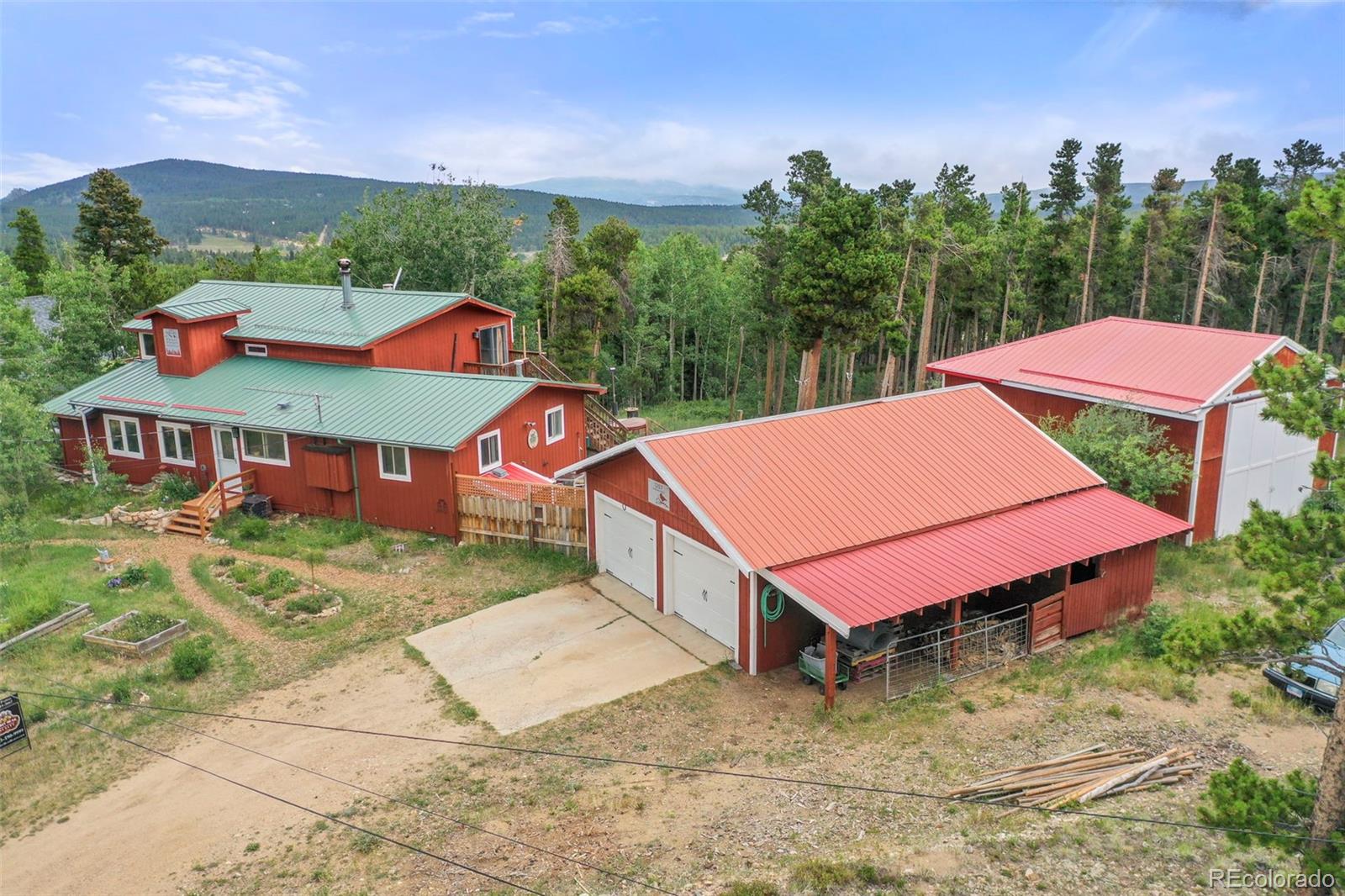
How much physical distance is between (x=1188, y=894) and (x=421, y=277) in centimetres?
4392

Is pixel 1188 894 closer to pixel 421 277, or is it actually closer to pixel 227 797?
pixel 227 797

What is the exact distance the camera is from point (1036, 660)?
17.2 m

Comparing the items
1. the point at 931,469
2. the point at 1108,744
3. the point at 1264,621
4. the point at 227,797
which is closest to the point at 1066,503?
the point at 931,469

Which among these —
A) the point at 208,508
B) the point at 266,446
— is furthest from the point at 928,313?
the point at 208,508

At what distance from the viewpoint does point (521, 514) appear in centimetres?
2272

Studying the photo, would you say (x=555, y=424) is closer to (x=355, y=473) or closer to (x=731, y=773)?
(x=355, y=473)

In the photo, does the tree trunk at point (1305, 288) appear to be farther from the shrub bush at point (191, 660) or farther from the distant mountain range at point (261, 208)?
the distant mountain range at point (261, 208)

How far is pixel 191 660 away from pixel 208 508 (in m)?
9.44

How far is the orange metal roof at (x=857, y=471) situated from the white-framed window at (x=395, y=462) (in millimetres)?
6510

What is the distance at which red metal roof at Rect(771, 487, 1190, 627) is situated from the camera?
1536 centimetres

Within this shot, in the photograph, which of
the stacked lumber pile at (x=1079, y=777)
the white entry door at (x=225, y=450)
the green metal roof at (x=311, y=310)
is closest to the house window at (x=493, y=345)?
the green metal roof at (x=311, y=310)

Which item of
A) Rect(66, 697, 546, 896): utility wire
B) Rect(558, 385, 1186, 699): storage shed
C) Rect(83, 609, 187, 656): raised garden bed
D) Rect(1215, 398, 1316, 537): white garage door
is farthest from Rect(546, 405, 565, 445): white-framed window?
Rect(1215, 398, 1316, 537): white garage door

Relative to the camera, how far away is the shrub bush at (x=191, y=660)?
16391mm

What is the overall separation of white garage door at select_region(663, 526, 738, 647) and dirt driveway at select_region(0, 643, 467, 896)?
511 centimetres
